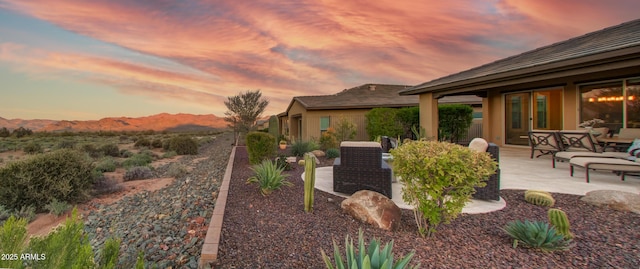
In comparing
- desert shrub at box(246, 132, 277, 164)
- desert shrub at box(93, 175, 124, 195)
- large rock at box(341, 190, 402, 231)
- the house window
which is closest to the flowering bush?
large rock at box(341, 190, 402, 231)

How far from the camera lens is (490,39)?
12672 millimetres

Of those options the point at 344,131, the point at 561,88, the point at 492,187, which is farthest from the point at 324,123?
the point at 492,187

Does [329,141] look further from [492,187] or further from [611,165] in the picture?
[611,165]

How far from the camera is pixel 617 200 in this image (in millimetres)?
4086

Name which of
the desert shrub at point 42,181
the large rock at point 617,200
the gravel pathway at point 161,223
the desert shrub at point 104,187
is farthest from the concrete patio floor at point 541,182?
the desert shrub at point 42,181

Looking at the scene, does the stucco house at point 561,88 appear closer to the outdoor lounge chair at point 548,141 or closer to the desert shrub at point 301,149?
the outdoor lounge chair at point 548,141

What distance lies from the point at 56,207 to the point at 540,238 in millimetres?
8605

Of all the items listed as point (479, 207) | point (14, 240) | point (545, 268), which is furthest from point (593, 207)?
point (14, 240)

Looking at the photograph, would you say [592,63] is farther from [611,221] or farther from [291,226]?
[291,226]

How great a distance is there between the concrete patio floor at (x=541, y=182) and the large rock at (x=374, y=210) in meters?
0.82

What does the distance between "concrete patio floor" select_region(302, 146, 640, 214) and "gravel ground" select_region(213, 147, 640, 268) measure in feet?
1.34

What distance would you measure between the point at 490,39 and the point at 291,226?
515 inches

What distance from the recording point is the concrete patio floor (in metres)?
4.63

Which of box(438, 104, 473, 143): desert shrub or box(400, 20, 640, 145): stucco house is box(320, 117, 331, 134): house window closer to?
box(400, 20, 640, 145): stucco house
